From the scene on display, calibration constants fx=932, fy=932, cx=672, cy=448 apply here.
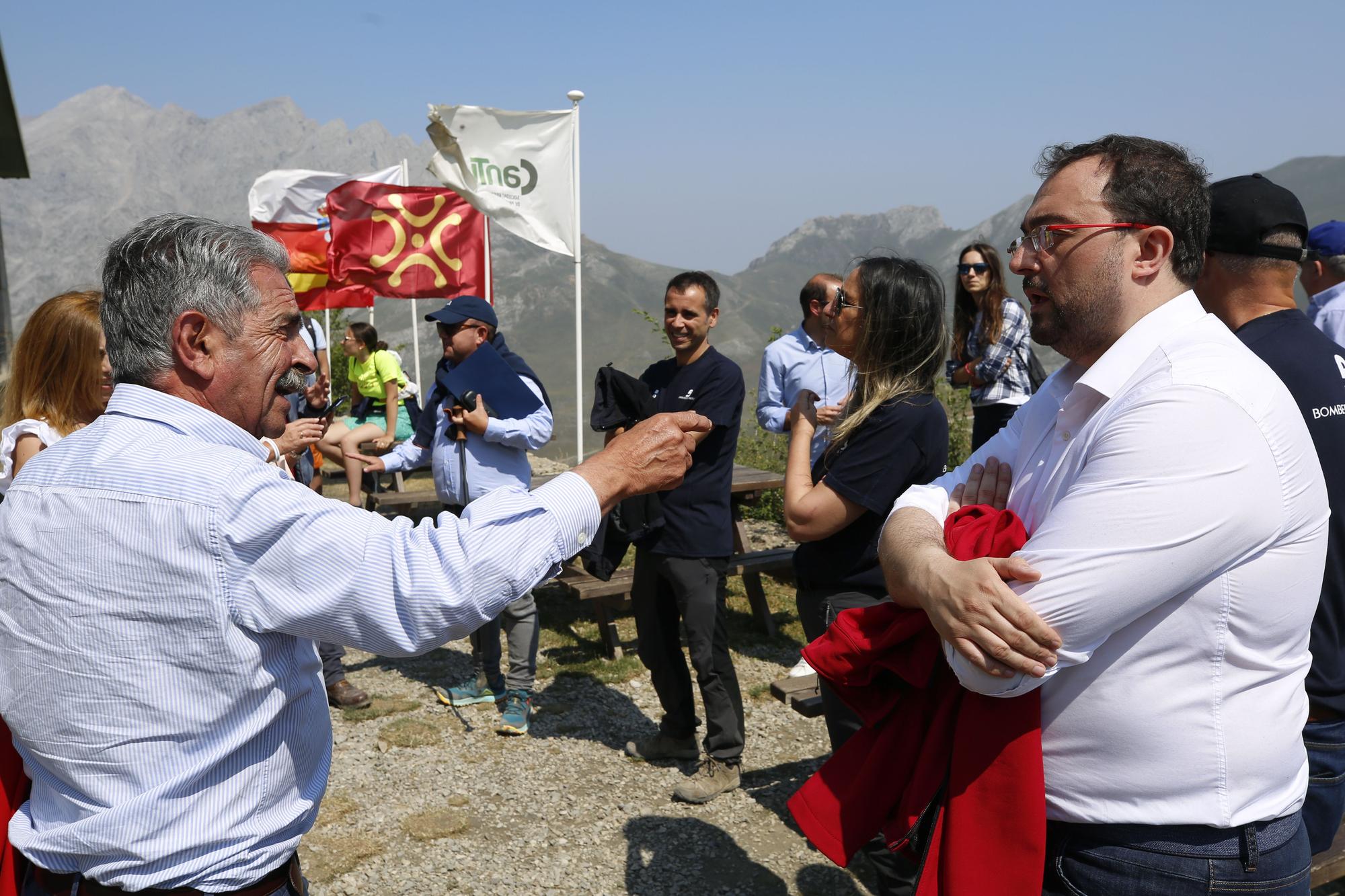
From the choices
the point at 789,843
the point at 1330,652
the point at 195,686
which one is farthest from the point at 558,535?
the point at 789,843

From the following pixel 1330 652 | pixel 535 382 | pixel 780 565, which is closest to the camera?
pixel 1330 652

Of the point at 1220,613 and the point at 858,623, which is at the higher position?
the point at 1220,613

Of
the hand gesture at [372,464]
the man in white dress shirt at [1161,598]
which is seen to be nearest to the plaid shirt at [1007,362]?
the hand gesture at [372,464]

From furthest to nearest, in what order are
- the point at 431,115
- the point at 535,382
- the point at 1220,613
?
the point at 431,115, the point at 535,382, the point at 1220,613

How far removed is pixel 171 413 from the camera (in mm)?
1635

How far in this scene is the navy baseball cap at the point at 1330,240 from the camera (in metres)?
4.95

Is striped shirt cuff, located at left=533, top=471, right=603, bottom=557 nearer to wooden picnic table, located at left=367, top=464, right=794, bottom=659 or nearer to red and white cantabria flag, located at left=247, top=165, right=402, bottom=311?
wooden picnic table, located at left=367, top=464, right=794, bottom=659

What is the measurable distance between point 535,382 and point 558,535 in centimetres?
410

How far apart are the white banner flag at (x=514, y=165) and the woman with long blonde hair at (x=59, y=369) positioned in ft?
20.6

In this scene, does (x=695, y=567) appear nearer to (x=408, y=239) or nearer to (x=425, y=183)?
(x=408, y=239)

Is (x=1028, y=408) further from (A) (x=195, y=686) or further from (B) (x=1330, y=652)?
(A) (x=195, y=686)

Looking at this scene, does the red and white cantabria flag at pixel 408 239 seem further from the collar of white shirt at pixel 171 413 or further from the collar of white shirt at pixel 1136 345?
the collar of white shirt at pixel 1136 345

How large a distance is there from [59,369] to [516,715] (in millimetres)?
3126

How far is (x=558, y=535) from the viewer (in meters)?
1.59
